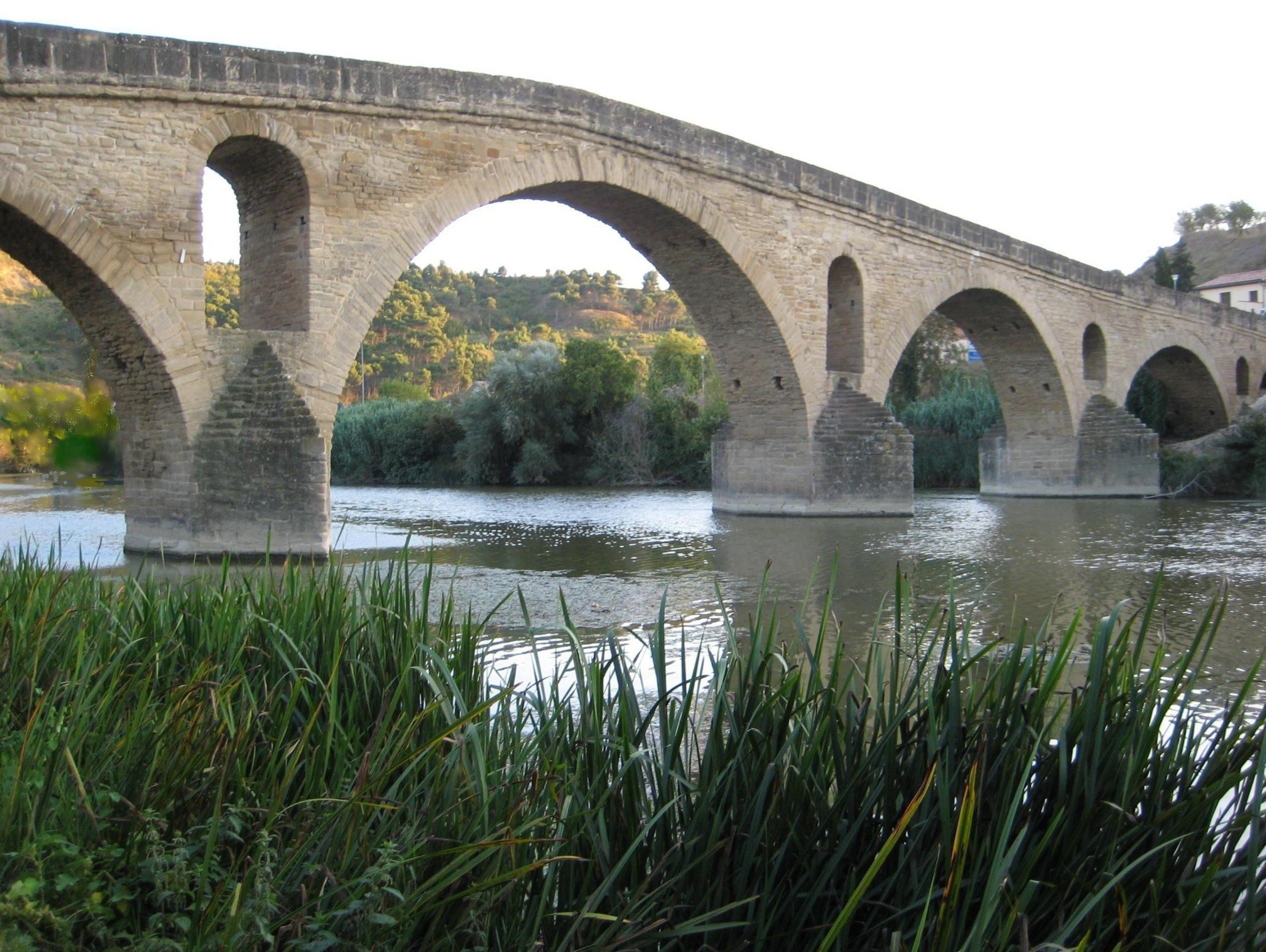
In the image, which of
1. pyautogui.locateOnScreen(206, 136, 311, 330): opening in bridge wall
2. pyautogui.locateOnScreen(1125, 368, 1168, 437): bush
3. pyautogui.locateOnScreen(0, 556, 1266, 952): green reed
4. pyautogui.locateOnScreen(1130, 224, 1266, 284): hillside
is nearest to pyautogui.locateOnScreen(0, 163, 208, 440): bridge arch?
pyautogui.locateOnScreen(206, 136, 311, 330): opening in bridge wall

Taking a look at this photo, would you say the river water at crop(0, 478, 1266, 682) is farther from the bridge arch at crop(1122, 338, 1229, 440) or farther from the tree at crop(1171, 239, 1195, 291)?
the tree at crop(1171, 239, 1195, 291)

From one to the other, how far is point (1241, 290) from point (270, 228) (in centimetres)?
4995

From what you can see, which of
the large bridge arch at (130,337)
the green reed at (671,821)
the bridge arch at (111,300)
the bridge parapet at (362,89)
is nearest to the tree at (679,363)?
the bridge parapet at (362,89)

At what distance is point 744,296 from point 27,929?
14722mm

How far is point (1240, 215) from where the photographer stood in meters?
71.0

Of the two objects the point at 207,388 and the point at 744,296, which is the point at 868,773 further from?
the point at 744,296

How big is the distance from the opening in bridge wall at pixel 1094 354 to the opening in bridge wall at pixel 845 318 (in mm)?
7984

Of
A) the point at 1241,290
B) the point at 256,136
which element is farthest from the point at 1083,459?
the point at 1241,290

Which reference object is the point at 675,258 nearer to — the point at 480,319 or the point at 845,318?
the point at 845,318

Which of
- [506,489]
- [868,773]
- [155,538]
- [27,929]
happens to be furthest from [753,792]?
[506,489]

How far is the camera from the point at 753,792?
2.19 metres

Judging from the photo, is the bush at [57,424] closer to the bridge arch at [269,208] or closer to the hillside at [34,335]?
the hillside at [34,335]

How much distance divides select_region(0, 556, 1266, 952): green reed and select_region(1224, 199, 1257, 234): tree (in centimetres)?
7852

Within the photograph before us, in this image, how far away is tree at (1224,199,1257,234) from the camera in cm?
7069
